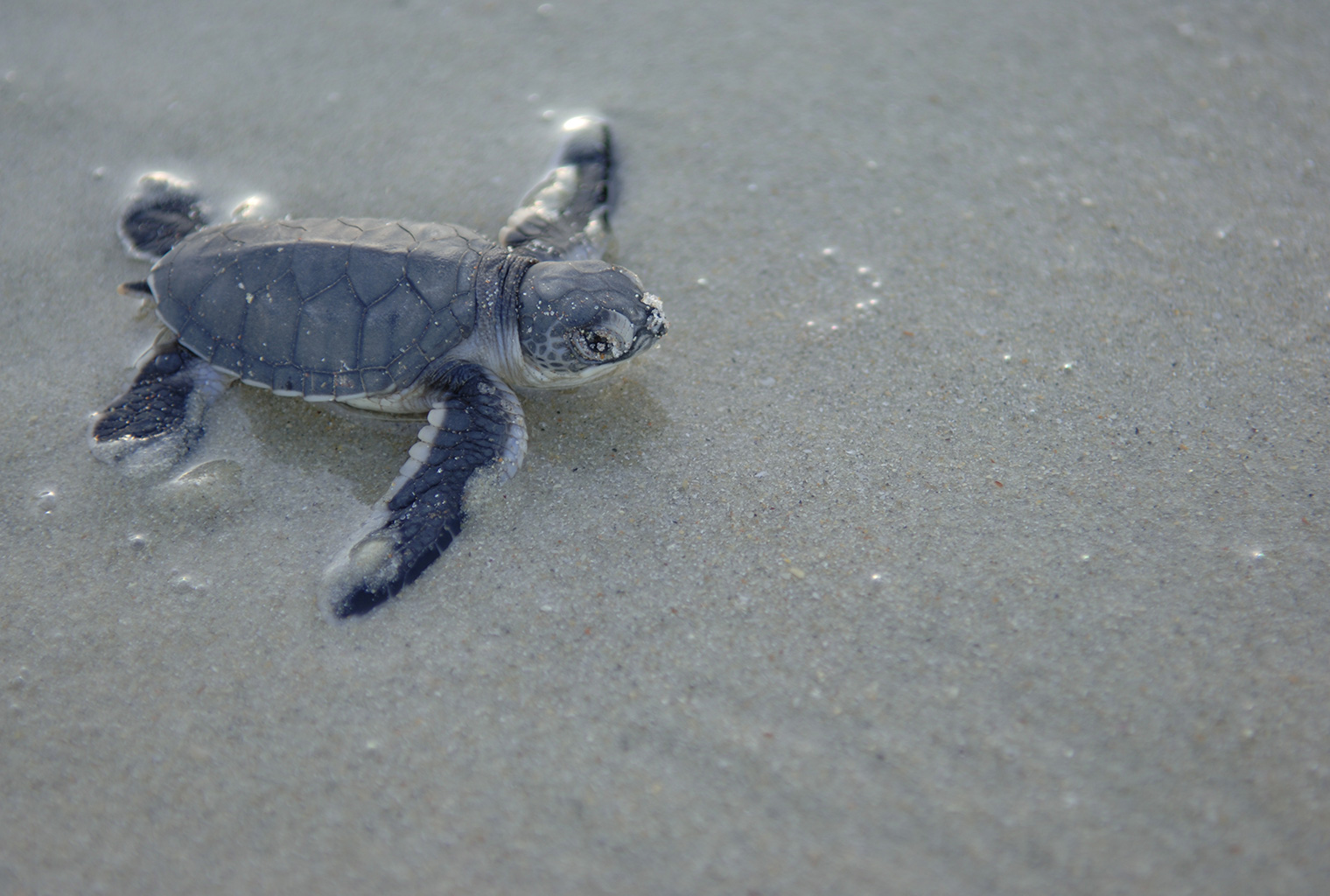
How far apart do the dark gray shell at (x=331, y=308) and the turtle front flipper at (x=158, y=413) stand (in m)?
0.12

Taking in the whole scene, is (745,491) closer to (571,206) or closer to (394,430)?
(394,430)

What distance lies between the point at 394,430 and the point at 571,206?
3.65ft

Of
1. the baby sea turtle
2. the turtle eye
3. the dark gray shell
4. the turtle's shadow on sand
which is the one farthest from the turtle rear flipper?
the turtle eye

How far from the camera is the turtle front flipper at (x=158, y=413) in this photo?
234 centimetres

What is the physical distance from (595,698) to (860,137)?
8.23 feet

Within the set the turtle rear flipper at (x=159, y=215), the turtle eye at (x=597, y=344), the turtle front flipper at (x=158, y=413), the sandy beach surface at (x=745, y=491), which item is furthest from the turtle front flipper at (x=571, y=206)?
the turtle rear flipper at (x=159, y=215)

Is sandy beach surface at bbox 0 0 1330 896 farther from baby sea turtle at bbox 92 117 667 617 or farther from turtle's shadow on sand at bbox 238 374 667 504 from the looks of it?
baby sea turtle at bbox 92 117 667 617

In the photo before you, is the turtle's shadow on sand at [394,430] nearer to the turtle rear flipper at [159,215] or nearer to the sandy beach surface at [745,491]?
the sandy beach surface at [745,491]

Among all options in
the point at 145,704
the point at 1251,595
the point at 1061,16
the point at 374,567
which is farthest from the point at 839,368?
the point at 1061,16

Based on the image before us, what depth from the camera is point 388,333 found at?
7.67 feet

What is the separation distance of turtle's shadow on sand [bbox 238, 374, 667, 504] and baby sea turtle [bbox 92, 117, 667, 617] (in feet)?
0.26

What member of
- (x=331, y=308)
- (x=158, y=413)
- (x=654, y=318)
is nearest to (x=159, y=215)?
(x=158, y=413)

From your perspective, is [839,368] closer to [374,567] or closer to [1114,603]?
[1114,603]

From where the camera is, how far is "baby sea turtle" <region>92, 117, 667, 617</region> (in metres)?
2.31
